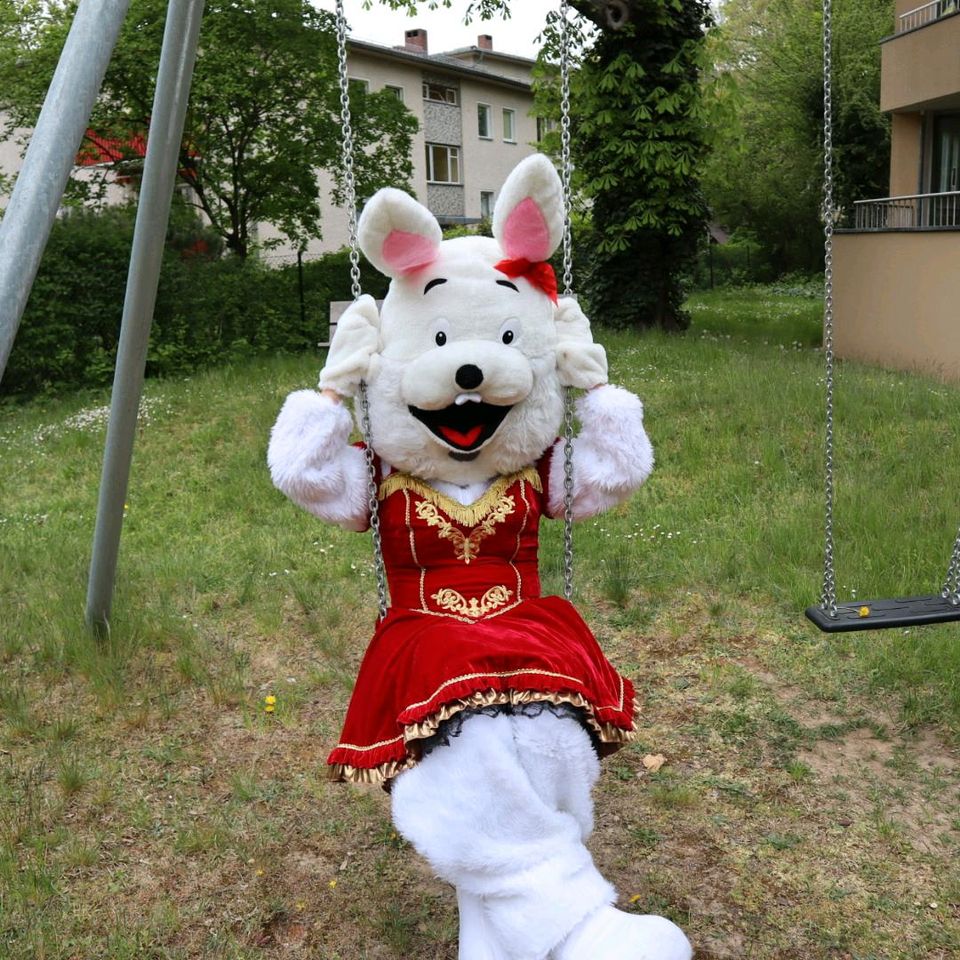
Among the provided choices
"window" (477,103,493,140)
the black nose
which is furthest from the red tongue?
"window" (477,103,493,140)

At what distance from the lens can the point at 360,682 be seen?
8.28 feet

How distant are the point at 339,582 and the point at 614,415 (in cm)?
324

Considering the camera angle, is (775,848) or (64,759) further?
(64,759)

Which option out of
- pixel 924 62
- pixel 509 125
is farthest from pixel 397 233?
pixel 509 125

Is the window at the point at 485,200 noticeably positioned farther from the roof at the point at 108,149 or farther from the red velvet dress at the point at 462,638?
the red velvet dress at the point at 462,638

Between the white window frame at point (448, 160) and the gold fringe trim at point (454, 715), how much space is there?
105ft

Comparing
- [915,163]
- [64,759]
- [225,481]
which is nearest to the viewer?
[64,759]

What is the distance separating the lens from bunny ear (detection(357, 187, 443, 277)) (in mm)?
2527

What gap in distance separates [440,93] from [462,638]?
33.2 m

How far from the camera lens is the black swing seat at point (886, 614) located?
335 cm

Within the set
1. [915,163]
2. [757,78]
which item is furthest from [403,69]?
[915,163]

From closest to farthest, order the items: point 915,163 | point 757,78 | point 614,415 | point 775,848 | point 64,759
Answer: point 614,415 < point 775,848 < point 64,759 < point 915,163 < point 757,78

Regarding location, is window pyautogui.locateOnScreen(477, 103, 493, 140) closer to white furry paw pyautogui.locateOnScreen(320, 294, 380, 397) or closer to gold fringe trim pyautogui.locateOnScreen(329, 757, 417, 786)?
white furry paw pyautogui.locateOnScreen(320, 294, 380, 397)

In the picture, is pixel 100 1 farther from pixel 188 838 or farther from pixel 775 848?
pixel 775 848
